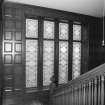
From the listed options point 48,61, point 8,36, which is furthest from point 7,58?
point 48,61

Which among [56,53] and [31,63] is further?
[56,53]

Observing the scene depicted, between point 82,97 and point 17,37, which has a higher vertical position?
point 17,37

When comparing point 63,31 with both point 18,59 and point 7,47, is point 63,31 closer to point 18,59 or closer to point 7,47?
point 18,59

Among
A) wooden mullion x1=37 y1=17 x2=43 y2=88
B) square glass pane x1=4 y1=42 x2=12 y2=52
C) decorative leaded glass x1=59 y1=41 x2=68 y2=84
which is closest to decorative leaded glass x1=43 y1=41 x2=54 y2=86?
wooden mullion x1=37 y1=17 x2=43 y2=88

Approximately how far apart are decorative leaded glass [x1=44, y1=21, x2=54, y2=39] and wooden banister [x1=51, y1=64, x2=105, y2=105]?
2.00 meters

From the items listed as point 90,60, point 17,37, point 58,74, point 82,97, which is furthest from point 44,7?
point 82,97

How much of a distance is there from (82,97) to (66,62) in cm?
256

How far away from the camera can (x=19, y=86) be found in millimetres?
4203

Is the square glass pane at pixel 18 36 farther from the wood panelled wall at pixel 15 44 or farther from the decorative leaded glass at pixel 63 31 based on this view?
the decorative leaded glass at pixel 63 31

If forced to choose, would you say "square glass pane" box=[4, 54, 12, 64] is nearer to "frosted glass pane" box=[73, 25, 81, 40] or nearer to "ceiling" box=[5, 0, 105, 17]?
"ceiling" box=[5, 0, 105, 17]

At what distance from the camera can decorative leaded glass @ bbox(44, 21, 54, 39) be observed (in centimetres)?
484

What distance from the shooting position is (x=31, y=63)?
181 inches

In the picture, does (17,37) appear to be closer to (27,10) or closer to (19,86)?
(27,10)

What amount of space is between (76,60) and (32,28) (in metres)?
1.85
